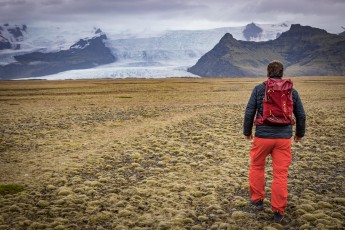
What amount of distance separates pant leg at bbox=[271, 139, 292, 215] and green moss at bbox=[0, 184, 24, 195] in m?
6.61

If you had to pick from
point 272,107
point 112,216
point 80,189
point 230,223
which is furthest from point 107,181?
point 272,107

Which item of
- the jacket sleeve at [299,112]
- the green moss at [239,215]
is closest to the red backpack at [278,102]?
the jacket sleeve at [299,112]

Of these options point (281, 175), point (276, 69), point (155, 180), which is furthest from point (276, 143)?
point (155, 180)

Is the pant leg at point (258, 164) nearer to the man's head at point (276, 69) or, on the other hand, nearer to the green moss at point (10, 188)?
the man's head at point (276, 69)

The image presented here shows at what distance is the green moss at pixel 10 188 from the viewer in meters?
8.26

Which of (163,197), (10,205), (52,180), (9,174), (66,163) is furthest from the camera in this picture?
(66,163)

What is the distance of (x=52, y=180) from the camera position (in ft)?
30.5

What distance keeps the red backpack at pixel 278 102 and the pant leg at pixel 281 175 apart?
47 centimetres

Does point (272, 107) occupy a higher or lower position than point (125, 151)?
higher

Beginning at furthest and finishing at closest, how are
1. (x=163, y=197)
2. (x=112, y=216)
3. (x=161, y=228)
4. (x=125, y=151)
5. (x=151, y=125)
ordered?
(x=151, y=125), (x=125, y=151), (x=163, y=197), (x=112, y=216), (x=161, y=228)

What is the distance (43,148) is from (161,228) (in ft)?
30.3

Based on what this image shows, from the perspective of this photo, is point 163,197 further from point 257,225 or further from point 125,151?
point 125,151

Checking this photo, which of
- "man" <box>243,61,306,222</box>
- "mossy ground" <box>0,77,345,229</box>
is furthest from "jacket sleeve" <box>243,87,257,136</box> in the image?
"mossy ground" <box>0,77,345,229</box>

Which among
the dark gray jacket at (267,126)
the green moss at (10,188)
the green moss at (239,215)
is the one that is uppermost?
the dark gray jacket at (267,126)
